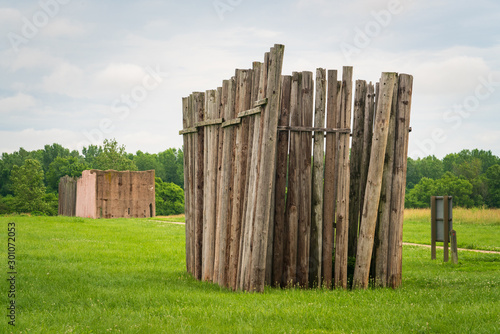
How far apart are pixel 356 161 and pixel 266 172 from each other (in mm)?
1954

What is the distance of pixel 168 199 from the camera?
77.0 metres

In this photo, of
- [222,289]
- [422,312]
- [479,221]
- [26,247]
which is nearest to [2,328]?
[222,289]

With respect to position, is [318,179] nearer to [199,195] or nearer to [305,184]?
[305,184]

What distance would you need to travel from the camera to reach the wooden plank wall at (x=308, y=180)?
824 cm

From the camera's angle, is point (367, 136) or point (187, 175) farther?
point (187, 175)

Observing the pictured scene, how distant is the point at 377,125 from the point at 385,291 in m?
2.70

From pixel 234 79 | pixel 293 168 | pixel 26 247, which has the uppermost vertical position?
pixel 234 79

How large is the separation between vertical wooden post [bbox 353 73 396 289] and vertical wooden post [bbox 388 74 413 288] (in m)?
0.37

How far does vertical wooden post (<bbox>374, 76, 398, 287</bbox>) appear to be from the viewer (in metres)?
8.99

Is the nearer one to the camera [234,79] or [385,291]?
[385,291]

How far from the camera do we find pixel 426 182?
226 ft

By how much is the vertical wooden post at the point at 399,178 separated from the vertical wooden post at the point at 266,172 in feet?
7.49

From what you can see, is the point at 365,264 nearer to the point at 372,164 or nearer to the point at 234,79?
the point at 372,164

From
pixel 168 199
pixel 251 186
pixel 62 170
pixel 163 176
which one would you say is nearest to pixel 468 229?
pixel 251 186
